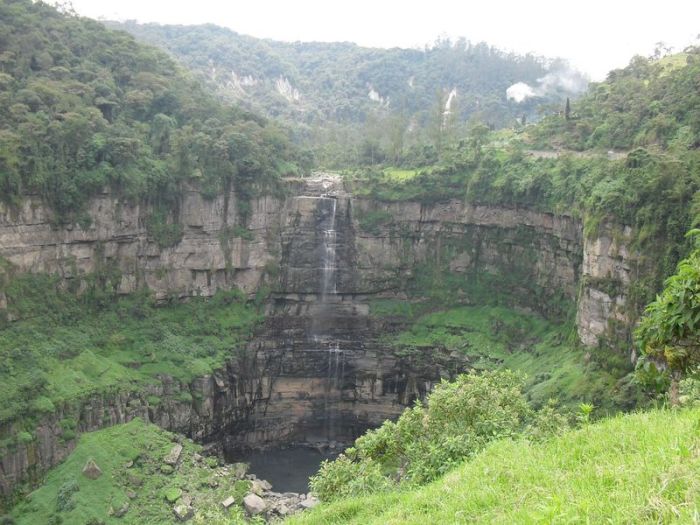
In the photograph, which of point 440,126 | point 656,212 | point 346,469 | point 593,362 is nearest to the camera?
point 346,469

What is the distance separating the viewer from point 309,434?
38.4 m

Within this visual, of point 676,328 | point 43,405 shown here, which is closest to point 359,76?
point 43,405

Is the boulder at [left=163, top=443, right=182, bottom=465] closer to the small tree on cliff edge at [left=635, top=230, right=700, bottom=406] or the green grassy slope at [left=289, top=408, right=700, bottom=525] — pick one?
the green grassy slope at [left=289, top=408, right=700, bottom=525]

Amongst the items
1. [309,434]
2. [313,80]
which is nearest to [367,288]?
[309,434]

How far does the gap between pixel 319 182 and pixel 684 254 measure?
24.0 m

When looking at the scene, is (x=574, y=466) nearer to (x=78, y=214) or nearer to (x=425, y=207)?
(x=78, y=214)

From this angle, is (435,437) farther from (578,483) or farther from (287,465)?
(287,465)

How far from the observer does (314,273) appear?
41.2 meters

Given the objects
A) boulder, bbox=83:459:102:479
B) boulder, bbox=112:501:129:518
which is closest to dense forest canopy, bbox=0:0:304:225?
boulder, bbox=83:459:102:479

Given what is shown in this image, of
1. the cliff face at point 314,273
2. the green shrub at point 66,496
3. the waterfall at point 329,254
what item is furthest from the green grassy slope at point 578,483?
the waterfall at point 329,254

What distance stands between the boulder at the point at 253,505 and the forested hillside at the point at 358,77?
174 feet

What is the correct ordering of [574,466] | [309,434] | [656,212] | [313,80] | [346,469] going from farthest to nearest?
[313,80] < [309,434] < [656,212] < [346,469] < [574,466]

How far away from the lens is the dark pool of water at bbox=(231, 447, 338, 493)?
32.6 m

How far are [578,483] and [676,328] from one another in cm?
256
